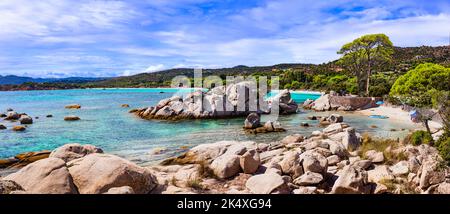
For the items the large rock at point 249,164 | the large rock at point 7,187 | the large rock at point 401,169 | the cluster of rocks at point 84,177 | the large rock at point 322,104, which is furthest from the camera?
the large rock at point 322,104

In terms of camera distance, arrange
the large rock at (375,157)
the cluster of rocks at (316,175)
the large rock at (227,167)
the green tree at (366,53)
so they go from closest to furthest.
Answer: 1. the cluster of rocks at (316,175)
2. the large rock at (227,167)
3. the large rock at (375,157)
4. the green tree at (366,53)

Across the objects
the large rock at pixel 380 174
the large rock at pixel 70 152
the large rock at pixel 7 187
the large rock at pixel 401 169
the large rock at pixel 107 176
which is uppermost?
the large rock at pixel 7 187

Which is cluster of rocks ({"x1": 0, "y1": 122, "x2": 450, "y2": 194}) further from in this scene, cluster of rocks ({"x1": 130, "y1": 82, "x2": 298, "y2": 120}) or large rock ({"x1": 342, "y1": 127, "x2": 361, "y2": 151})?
cluster of rocks ({"x1": 130, "y1": 82, "x2": 298, "y2": 120})

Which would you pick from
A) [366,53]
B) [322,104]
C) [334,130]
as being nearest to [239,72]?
[366,53]

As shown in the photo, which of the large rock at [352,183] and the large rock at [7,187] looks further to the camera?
the large rock at [352,183]

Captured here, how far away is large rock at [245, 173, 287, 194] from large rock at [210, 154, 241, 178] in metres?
1.11

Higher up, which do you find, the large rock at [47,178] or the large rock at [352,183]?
the large rock at [47,178]

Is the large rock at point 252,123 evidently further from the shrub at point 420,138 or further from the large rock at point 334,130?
the shrub at point 420,138

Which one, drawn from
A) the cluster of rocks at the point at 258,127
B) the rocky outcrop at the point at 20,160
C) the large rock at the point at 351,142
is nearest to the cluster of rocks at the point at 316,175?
the large rock at the point at 351,142

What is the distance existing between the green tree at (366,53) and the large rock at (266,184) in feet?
140

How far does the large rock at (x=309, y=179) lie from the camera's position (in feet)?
27.1

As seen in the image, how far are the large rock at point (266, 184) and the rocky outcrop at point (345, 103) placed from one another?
34012 millimetres

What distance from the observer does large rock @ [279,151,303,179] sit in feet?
29.9

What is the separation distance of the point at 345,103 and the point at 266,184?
35318 mm
